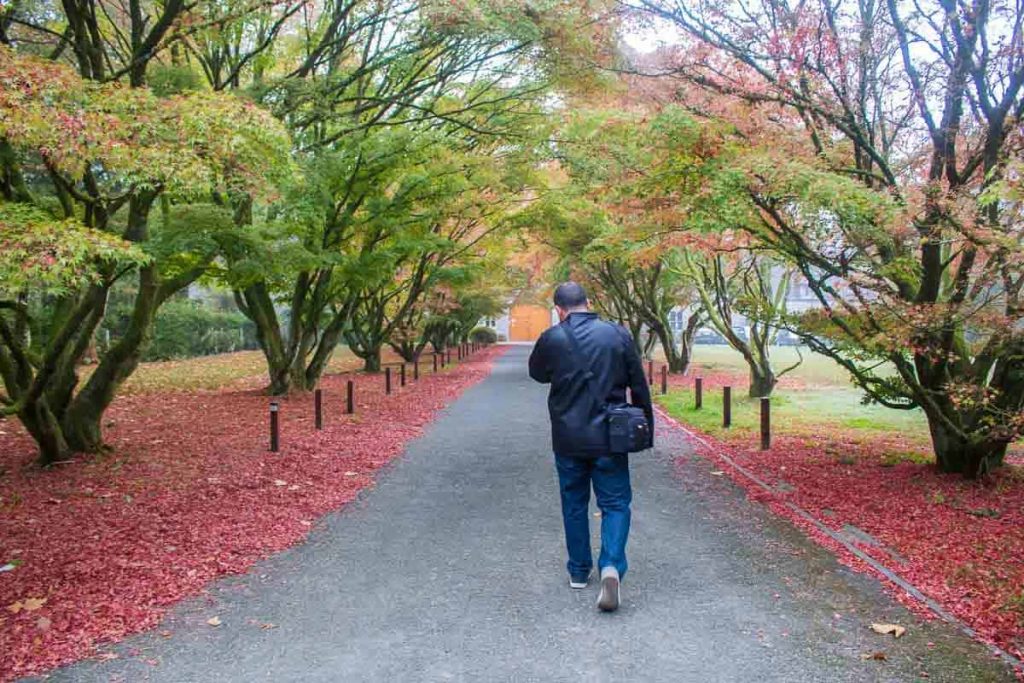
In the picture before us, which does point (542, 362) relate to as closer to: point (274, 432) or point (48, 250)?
point (48, 250)

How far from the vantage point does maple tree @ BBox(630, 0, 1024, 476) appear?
20.4ft

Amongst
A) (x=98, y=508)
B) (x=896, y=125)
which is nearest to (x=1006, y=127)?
(x=896, y=125)

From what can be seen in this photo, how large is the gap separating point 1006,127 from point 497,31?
5.64 meters

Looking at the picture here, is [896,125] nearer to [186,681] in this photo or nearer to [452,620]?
[452,620]

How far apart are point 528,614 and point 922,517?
3.97 meters

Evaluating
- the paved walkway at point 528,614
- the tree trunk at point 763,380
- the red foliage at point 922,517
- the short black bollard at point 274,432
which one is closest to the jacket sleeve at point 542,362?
the paved walkway at point 528,614

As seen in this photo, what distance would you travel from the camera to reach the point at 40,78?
4.77 meters

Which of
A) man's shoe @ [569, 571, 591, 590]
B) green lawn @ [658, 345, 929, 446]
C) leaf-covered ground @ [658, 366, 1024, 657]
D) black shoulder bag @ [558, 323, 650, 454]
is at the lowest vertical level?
green lawn @ [658, 345, 929, 446]

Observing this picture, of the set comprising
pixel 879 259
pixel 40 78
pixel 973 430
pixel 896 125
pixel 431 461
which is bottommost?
pixel 431 461

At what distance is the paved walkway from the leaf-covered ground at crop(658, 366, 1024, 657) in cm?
40

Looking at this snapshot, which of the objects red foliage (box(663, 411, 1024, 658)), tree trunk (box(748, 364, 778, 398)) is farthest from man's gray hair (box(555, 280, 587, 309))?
tree trunk (box(748, 364, 778, 398))

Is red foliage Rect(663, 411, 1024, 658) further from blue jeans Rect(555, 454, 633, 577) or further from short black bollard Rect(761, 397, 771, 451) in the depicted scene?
blue jeans Rect(555, 454, 633, 577)

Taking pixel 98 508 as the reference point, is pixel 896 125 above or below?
above

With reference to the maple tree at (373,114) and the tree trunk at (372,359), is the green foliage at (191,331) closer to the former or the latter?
the tree trunk at (372,359)
